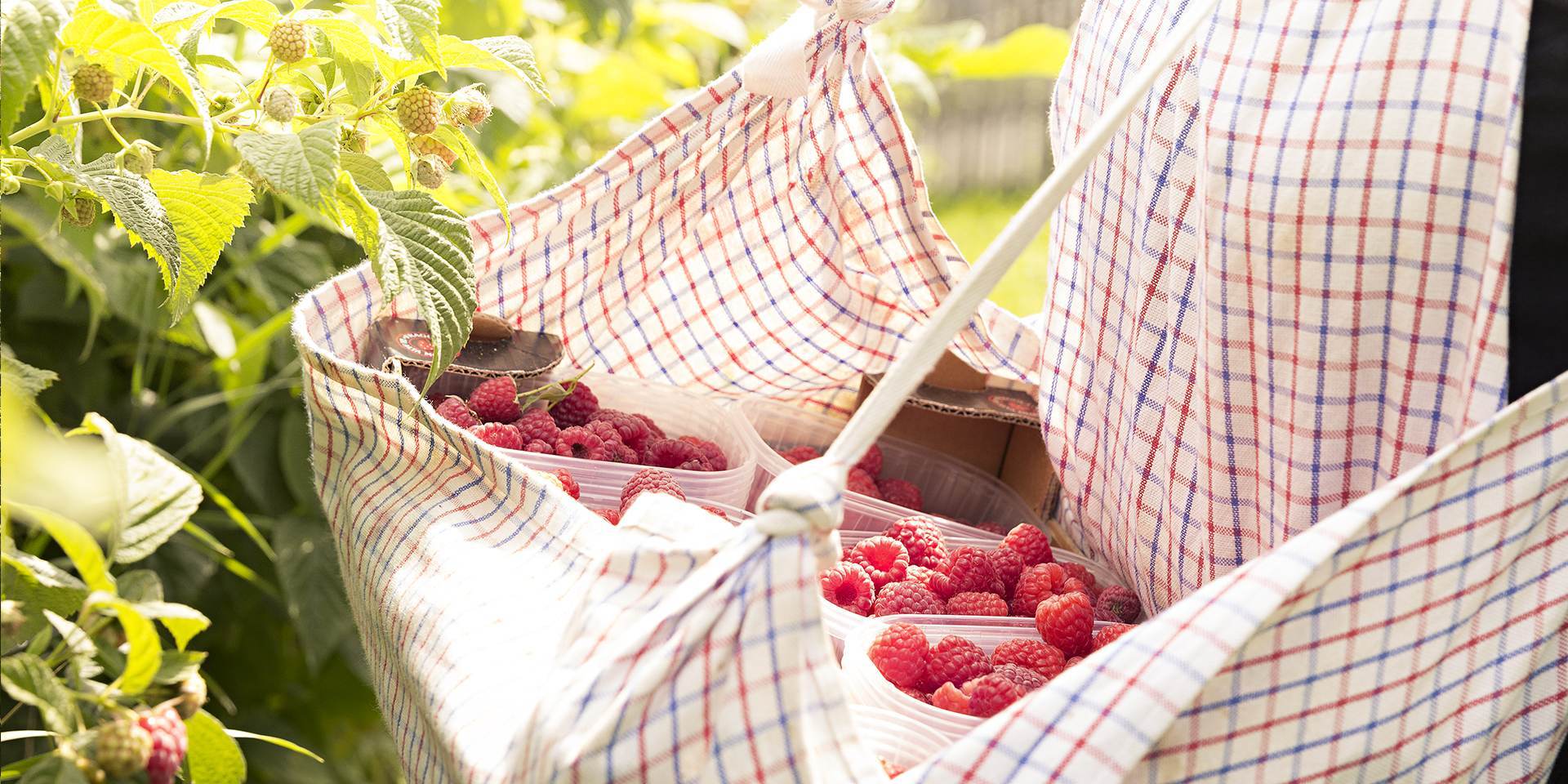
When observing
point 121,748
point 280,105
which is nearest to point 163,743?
point 121,748

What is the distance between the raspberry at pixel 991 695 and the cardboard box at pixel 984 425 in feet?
1.79

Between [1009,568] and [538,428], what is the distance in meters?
0.43

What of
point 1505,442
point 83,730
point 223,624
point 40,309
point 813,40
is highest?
point 813,40

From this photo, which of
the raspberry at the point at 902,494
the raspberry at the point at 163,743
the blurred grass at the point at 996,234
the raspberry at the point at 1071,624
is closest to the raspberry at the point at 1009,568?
the raspberry at the point at 1071,624

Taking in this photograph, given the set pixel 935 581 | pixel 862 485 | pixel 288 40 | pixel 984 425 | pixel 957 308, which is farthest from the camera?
pixel 984 425

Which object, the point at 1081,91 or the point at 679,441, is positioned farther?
the point at 679,441

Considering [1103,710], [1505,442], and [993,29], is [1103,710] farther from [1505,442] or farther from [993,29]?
[993,29]

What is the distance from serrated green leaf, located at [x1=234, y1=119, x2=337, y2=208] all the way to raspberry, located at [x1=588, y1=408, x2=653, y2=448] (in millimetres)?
562

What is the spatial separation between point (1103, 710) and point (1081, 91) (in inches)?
26.6

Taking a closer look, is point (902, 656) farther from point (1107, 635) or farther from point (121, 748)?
point (121, 748)

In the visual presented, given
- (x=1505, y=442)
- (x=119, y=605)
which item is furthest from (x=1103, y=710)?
(x=119, y=605)

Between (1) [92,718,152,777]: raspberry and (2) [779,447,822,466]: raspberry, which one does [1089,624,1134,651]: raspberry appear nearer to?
(2) [779,447,822,466]: raspberry

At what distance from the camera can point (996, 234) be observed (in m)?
4.60

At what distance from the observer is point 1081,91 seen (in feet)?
3.73
